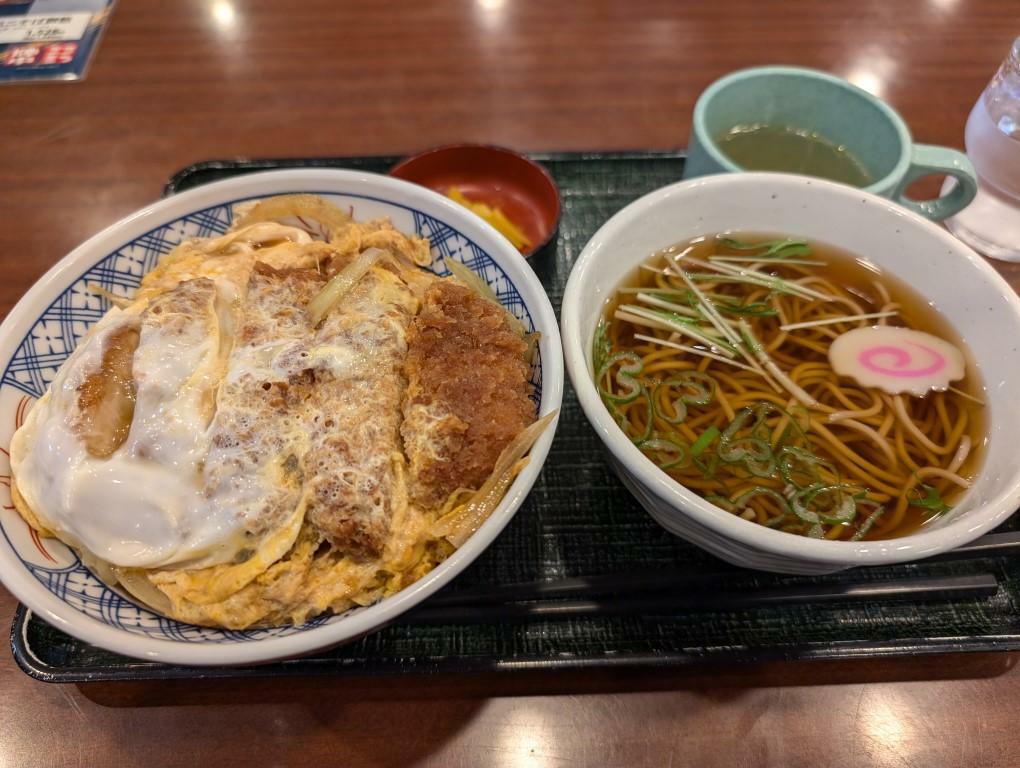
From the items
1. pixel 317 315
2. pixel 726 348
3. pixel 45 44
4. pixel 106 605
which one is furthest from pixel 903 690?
pixel 45 44

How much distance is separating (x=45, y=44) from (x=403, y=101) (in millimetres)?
1736

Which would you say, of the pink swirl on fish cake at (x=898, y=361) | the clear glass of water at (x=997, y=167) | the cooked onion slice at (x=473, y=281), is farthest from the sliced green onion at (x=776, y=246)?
the clear glass of water at (x=997, y=167)

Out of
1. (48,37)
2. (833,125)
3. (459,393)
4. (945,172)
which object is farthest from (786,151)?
(48,37)

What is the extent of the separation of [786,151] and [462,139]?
1248 millimetres

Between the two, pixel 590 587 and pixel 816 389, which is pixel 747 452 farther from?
pixel 590 587

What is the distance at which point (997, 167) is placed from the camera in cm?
206

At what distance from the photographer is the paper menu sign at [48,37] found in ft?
9.15

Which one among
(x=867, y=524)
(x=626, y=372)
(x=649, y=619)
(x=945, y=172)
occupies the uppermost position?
(x=945, y=172)

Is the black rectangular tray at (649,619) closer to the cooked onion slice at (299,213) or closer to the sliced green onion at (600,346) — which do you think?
the sliced green onion at (600,346)

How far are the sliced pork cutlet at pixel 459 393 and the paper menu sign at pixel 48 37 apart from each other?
101 inches

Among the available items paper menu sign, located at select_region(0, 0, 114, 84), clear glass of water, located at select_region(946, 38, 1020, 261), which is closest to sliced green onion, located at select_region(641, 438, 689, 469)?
clear glass of water, located at select_region(946, 38, 1020, 261)

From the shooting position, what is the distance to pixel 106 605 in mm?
1186

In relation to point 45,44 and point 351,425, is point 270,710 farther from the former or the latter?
point 45,44

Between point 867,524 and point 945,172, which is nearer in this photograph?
point 867,524
